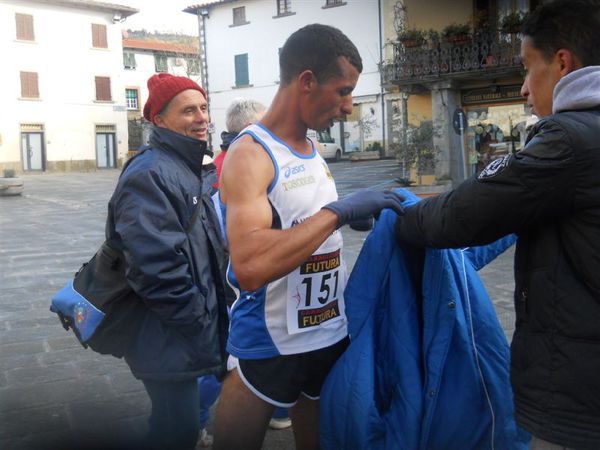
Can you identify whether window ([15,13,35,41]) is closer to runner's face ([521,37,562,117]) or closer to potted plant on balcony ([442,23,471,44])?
potted plant on balcony ([442,23,471,44])

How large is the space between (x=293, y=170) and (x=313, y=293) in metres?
0.40

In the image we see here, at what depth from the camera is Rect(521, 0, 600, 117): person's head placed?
1.58m

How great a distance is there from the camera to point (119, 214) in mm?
2562

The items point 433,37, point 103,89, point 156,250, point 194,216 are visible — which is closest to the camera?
point 156,250

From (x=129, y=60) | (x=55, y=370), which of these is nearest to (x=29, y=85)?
(x=129, y=60)

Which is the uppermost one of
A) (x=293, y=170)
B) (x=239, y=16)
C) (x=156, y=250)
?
(x=239, y=16)

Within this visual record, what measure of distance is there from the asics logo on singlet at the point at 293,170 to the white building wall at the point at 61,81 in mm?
36201

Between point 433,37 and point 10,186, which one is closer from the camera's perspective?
point 433,37

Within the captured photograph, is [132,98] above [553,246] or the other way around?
above

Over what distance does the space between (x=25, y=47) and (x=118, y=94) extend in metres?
5.72

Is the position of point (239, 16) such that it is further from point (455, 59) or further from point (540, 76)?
point (540, 76)

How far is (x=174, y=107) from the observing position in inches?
118

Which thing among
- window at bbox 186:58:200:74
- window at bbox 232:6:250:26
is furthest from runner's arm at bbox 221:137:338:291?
window at bbox 186:58:200:74

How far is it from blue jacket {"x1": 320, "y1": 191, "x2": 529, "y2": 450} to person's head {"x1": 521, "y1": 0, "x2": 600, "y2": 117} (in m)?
0.56
